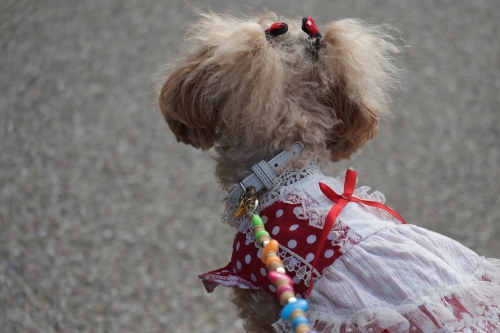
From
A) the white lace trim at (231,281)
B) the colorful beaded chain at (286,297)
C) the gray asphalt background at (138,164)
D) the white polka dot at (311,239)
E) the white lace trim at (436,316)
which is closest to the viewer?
the colorful beaded chain at (286,297)

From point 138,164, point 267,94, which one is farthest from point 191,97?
point 138,164

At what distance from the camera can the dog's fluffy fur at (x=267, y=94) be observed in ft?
4.15

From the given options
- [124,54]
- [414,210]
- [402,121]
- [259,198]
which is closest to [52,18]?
[124,54]

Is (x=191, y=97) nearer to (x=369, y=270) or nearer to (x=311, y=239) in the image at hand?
(x=311, y=239)

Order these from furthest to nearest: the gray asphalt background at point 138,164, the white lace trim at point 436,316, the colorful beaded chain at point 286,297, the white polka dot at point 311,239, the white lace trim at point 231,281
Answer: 1. the gray asphalt background at point 138,164
2. the white lace trim at point 231,281
3. the white polka dot at point 311,239
4. the white lace trim at point 436,316
5. the colorful beaded chain at point 286,297

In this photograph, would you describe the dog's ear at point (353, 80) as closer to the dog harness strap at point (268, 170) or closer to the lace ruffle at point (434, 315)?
the dog harness strap at point (268, 170)

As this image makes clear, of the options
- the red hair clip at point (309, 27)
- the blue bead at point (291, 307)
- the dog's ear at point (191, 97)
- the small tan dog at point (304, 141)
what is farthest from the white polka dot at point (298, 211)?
→ the blue bead at point (291, 307)

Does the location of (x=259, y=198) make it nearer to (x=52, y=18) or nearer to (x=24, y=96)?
(x=24, y=96)

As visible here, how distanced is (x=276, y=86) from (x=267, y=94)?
0.10ft

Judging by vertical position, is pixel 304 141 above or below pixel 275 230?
above

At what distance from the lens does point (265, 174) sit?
129 cm

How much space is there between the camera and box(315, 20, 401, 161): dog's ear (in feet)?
4.32

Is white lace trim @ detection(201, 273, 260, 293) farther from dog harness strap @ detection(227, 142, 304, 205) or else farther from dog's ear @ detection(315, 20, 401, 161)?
dog's ear @ detection(315, 20, 401, 161)

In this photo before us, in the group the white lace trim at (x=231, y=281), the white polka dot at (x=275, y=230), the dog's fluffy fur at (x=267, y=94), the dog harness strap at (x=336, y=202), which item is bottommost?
the white lace trim at (x=231, y=281)
